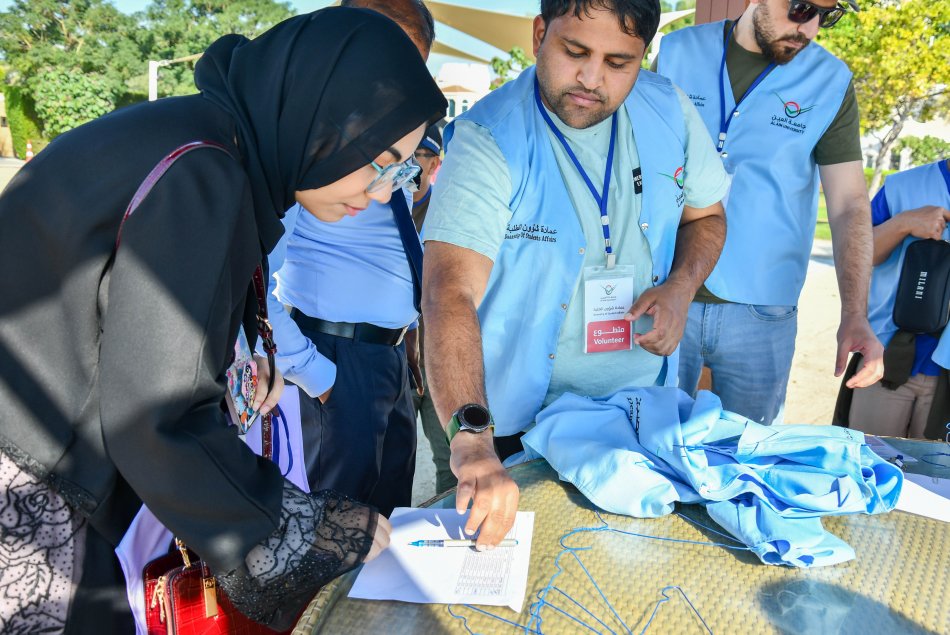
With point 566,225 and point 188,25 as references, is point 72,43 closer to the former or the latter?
point 188,25

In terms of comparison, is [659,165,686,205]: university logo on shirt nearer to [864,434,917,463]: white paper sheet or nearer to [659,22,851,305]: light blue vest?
[659,22,851,305]: light blue vest

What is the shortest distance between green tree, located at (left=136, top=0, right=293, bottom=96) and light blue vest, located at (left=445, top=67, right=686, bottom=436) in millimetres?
36498

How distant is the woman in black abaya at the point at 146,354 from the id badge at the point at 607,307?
2.61ft

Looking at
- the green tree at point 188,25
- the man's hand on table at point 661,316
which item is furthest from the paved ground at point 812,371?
the green tree at point 188,25

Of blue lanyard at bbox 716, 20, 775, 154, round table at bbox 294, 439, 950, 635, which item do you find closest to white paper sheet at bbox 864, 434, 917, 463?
round table at bbox 294, 439, 950, 635

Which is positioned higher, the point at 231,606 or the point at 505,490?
the point at 505,490

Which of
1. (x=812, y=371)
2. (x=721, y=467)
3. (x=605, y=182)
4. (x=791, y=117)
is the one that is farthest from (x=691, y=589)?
(x=812, y=371)

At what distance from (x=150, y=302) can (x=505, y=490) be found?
A: 63cm

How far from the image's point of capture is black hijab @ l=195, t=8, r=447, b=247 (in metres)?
1.16

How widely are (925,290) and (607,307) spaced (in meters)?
1.56

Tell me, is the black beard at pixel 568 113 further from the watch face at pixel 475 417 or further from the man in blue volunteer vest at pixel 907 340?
the man in blue volunteer vest at pixel 907 340

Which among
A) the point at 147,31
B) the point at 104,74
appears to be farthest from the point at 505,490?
the point at 147,31

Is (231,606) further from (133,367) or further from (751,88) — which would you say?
(751,88)

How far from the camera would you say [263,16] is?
149ft
